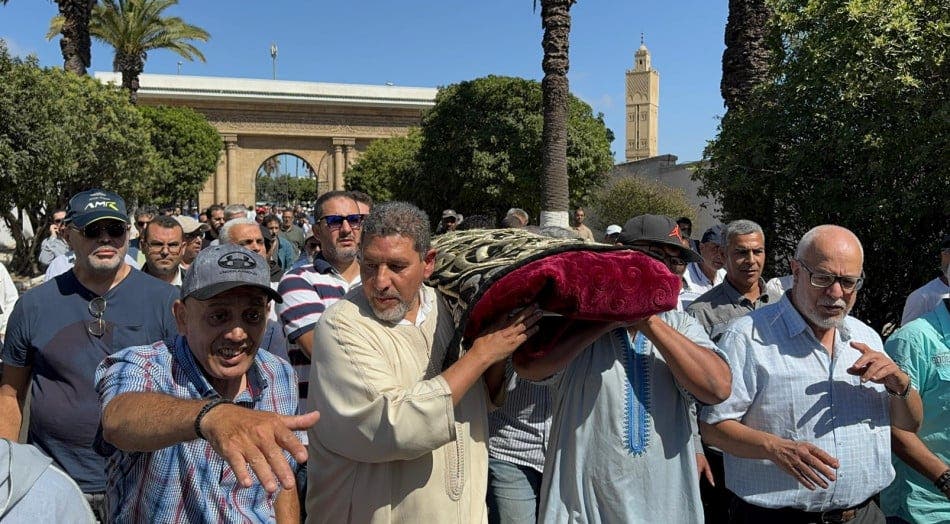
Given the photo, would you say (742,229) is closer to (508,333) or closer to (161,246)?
(508,333)

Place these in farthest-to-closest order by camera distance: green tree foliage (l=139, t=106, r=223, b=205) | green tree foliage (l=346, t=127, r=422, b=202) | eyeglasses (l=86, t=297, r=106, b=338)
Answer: green tree foliage (l=346, t=127, r=422, b=202)
green tree foliage (l=139, t=106, r=223, b=205)
eyeglasses (l=86, t=297, r=106, b=338)

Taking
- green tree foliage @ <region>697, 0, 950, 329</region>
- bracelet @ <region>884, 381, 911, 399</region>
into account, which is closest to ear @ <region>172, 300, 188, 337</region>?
bracelet @ <region>884, 381, 911, 399</region>

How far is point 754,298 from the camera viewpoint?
16.5 feet

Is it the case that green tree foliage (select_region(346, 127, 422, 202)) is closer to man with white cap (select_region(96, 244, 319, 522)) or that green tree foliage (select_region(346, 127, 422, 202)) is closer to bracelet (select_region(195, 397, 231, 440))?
man with white cap (select_region(96, 244, 319, 522))

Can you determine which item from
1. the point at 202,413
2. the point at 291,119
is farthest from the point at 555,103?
the point at 291,119

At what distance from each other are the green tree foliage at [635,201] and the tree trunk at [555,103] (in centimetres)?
Answer: 793

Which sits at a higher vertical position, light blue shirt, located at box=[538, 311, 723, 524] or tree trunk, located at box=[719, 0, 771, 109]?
tree trunk, located at box=[719, 0, 771, 109]

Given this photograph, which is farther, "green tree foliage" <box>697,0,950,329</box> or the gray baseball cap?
"green tree foliage" <box>697,0,950,329</box>

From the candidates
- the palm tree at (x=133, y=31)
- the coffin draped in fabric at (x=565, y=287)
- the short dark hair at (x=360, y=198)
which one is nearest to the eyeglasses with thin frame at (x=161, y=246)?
the short dark hair at (x=360, y=198)

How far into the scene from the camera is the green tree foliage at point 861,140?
8.01 meters

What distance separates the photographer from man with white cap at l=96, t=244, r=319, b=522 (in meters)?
2.14

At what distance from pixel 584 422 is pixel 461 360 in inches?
24.4

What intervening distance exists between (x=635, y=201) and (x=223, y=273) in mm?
22401

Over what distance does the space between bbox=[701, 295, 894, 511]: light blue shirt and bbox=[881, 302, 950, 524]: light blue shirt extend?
468 mm
